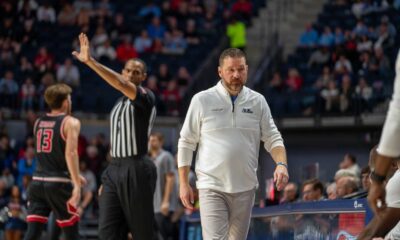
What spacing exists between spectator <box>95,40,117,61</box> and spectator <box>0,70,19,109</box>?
7.01 feet

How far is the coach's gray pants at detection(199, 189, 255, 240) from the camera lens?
23.3 ft

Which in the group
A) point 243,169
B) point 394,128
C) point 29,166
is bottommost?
point 29,166

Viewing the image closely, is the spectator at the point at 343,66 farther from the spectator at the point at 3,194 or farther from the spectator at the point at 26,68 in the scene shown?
the spectator at the point at 3,194

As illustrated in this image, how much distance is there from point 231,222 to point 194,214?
523 cm

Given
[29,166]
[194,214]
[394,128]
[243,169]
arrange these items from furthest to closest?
[29,166]
[194,214]
[243,169]
[394,128]

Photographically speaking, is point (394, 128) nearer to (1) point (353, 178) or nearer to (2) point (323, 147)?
(1) point (353, 178)

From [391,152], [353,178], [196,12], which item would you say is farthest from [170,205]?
[196,12]

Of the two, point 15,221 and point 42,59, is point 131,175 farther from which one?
point 42,59

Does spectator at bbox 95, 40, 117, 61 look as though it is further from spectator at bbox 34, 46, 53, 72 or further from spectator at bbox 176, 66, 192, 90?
spectator at bbox 176, 66, 192, 90

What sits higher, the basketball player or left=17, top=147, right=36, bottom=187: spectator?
the basketball player

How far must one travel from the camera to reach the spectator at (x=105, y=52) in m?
21.4

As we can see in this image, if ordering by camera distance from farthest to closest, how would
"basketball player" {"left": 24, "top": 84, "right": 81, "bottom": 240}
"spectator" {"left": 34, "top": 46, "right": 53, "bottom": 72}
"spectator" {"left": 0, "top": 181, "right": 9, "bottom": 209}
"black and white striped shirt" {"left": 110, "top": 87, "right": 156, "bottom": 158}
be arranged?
"spectator" {"left": 34, "top": 46, "right": 53, "bottom": 72}
"spectator" {"left": 0, "top": 181, "right": 9, "bottom": 209}
"basketball player" {"left": 24, "top": 84, "right": 81, "bottom": 240}
"black and white striped shirt" {"left": 110, "top": 87, "right": 156, "bottom": 158}

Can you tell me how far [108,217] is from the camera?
8336 mm

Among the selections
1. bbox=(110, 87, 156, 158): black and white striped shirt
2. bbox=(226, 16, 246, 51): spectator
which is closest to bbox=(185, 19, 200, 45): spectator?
bbox=(226, 16, 246, 51): spectator
